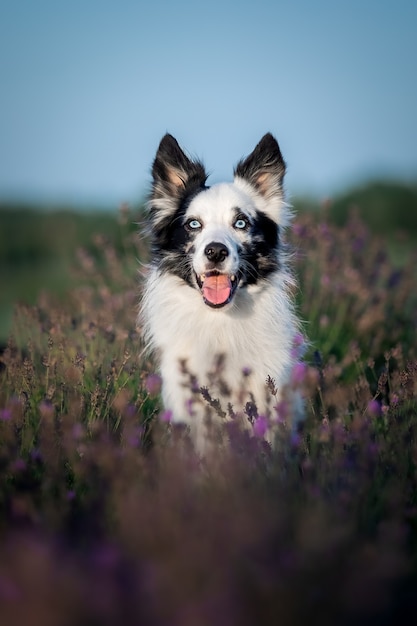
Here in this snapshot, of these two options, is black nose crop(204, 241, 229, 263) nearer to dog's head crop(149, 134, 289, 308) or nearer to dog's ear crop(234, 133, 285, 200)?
dog's head crop(149, 134, 289, 308)

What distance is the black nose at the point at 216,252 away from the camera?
177 inches

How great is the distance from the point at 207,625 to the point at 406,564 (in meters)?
1.00

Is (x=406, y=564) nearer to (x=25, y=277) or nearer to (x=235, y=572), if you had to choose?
(x=235, y=572)

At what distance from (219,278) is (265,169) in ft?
3.57

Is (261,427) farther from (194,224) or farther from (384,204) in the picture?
(384,204)

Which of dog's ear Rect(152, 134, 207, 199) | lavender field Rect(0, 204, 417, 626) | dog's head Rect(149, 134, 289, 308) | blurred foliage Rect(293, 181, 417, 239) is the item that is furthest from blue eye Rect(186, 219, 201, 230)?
blurred foliage Rect(293, 181, 417, 239)

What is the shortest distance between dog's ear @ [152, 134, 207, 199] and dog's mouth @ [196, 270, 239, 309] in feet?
2.81

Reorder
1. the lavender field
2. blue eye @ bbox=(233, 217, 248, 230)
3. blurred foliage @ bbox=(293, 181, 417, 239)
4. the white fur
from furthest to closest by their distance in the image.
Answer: blurred foliage @ bbox=(293, 181, 417, 239) → blue eye @ bbox=(233, 217, 248, 230) → the white fur → the lavender field

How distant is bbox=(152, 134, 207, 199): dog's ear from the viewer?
17.2ft

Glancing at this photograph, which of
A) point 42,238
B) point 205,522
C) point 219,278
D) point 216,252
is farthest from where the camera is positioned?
point 42,238

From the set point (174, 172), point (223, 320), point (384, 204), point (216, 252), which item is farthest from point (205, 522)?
point (384, 204)

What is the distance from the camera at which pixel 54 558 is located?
1.93 meters

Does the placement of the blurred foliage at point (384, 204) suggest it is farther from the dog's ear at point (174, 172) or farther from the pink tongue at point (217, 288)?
the pink tongue at point (217, 288)

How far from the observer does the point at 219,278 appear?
4695 mm
